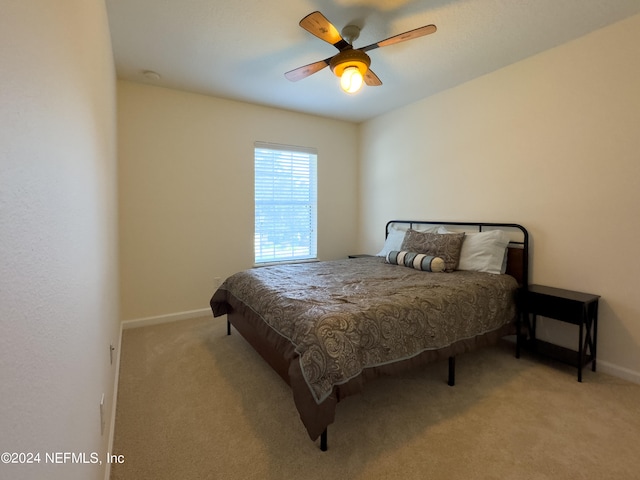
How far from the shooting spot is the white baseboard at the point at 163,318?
349cm

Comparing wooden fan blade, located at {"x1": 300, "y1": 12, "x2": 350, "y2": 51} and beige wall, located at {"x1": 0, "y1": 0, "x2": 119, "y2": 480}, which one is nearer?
beige wall, located at {"x1": 0, "y1": 0, "x2": 119, "y2": 480}

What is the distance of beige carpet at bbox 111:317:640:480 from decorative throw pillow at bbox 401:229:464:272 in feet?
3.04

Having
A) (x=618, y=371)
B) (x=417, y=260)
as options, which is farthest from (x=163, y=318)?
(x=618, y=371)

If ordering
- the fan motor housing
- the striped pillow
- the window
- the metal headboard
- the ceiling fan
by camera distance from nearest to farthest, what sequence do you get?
the ceiling fan → the fan motor housing → the metal headboard → the striped pillow → the window

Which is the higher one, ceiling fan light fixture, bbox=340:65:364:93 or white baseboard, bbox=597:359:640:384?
ceiling fan light fixture, bbox=340:65:364:93

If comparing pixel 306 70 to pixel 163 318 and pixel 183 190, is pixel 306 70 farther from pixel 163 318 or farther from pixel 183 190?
pixel 163 318

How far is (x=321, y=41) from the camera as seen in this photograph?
2.58 metres

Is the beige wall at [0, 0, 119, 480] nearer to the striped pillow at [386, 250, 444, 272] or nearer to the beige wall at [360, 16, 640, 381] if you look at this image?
the striped pillow at [386, 250, 444, 272]

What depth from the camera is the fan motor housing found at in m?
2.29

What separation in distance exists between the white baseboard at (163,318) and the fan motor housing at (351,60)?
3105 mm

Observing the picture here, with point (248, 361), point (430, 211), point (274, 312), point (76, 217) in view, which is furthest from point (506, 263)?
point (76, 217)

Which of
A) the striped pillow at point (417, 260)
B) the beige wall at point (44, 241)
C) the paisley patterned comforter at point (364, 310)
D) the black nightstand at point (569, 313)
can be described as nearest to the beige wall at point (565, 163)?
the black nightstand at point (569, 313)

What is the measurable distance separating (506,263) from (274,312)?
2.30 m

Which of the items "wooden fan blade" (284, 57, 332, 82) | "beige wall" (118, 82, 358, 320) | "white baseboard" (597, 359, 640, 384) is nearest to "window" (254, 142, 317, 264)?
"beige wall" (118, 82, 358, 320)
